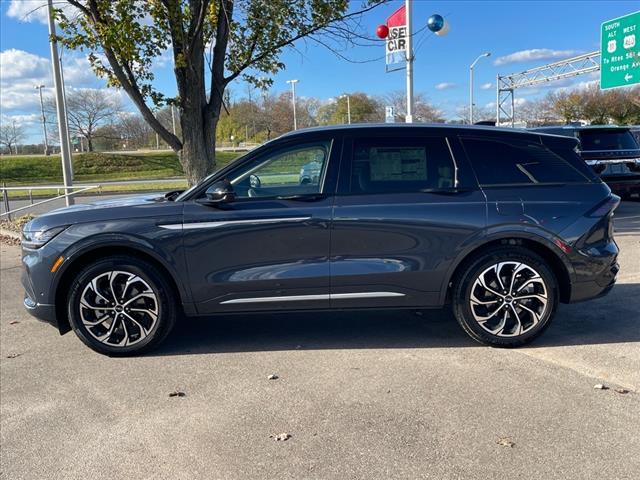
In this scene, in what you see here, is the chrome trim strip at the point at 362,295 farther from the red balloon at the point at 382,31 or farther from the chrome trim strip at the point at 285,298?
the red balloon at the point at 382,31

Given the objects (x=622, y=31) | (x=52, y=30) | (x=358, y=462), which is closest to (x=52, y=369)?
(x=358, y=462)

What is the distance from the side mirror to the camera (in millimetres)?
4156

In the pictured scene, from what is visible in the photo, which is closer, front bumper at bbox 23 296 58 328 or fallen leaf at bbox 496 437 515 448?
fallen leaf at bbox 496 437 515 448

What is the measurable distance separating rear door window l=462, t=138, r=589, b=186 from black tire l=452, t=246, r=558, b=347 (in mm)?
591

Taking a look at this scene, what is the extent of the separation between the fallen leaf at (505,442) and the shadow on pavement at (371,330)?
58.9 inches

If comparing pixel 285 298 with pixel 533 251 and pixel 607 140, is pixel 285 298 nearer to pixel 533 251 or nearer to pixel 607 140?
pixel 533 251

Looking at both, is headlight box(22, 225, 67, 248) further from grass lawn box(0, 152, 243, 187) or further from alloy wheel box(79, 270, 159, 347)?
grass lawn box(0, 152, 243, 187)

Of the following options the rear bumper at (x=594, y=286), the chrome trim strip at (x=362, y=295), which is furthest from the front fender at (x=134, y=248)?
the rear bumper at (x=594, y=286)

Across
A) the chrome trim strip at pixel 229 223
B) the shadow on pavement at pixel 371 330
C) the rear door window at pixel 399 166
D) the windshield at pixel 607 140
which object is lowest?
the shadow on pavement at pixel 371 330

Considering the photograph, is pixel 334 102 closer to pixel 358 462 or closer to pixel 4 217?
pixel 4 217

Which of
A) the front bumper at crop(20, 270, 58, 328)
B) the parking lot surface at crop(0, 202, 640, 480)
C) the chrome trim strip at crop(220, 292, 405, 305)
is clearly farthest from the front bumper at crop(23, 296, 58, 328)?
the chrome trim strip at crop(220, 292, 405, 305)

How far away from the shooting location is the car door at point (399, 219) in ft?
14.0

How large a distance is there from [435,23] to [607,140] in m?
4.79

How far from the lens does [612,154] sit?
1178cm
